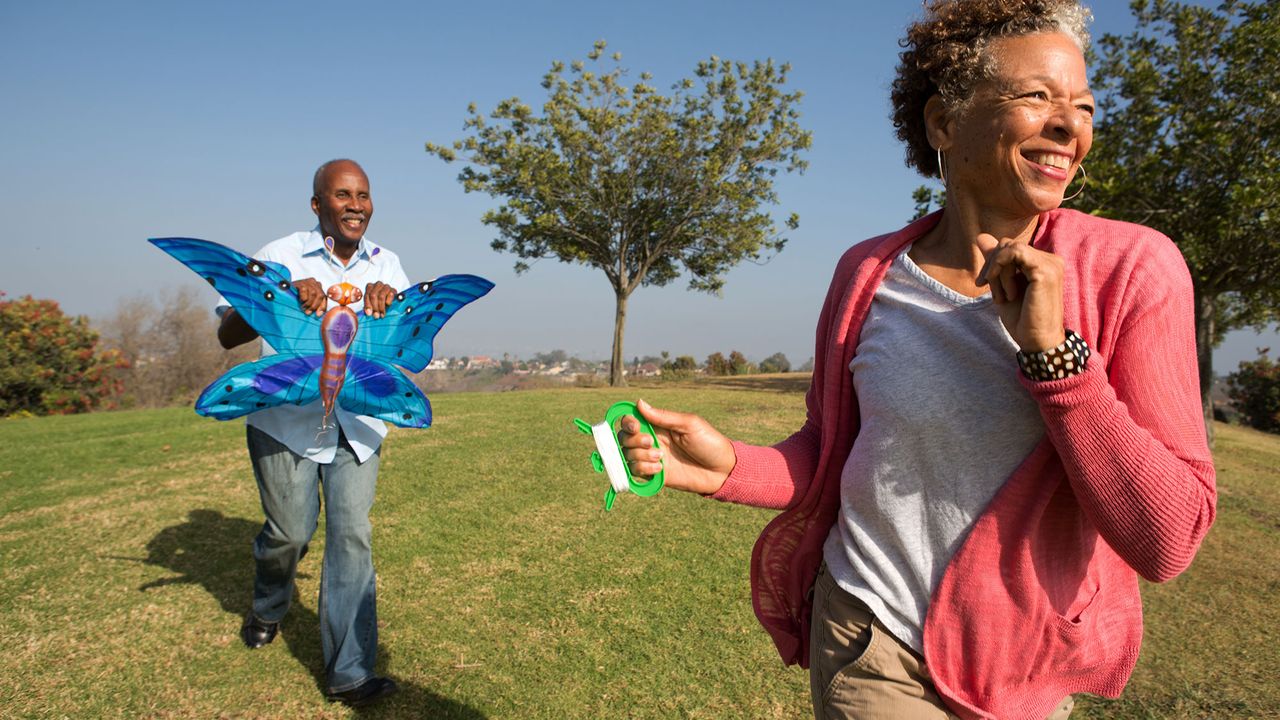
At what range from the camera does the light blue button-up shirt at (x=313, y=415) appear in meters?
3.83

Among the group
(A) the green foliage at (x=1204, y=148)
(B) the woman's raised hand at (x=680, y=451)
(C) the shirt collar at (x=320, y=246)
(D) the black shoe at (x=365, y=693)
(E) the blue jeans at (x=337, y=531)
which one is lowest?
(D) the black shoe at (x=365, y=693)

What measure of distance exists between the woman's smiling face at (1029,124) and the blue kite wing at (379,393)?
288 centimetres

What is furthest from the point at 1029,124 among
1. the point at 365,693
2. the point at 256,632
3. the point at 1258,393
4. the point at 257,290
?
the point at 1258,393

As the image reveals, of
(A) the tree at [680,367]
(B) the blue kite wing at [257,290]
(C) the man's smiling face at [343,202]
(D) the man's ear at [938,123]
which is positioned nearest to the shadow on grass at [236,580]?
(B) the blue kite wing at [257,290]

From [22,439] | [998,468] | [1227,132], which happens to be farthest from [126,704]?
[1227,132]

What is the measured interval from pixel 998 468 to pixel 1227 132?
13625 millimetres

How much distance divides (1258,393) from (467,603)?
84.6 feet

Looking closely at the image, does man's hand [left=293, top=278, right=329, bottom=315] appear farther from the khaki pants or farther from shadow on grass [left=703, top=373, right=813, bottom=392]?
shadow on grass [left=703, top=373, right=813, bottom=392]

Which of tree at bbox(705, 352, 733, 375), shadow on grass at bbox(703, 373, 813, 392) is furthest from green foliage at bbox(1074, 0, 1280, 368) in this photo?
tree at bbox(705, 352, 733, 375)

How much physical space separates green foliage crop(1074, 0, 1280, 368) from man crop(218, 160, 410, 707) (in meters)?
11.2

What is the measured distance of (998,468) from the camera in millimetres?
1617

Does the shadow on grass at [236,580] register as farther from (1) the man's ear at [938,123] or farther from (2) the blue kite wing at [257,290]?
(1) the man's ear at [938,123]

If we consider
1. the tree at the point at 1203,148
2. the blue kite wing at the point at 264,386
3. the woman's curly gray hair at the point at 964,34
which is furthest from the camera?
the tree at the point at 1203,148

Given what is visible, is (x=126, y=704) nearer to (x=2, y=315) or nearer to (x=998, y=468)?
(x=998, y=468)
